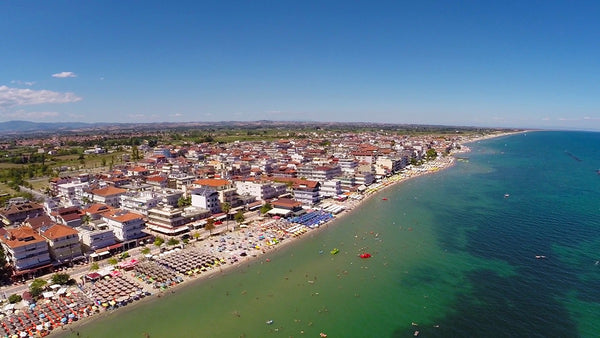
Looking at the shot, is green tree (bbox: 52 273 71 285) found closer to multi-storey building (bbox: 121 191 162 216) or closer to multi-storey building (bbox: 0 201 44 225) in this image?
multi-storey building (bbox: 121 191 162 216)

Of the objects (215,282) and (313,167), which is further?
(313,167)

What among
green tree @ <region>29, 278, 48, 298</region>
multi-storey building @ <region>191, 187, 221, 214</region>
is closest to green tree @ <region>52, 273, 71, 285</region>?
green tree @ <region>29, 278, 48, 298</region>

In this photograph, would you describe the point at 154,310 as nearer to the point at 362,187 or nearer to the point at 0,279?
the point at 0,279

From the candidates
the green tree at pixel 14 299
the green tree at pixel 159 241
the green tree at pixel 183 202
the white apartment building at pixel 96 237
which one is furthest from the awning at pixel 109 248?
the green tree at pixel 183 202

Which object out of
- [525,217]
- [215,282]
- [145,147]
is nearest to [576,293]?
[525,217]

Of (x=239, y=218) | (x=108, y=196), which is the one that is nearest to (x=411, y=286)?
(x=239, y=218)
